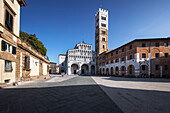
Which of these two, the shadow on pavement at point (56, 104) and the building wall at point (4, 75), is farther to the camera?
the building wall at point (4, 75)

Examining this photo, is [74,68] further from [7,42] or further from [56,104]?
[56,104]

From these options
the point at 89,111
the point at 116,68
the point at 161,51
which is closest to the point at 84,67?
the point at 116,68

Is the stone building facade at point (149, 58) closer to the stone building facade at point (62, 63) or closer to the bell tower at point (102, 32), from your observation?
the bell tower at point (102, 32)

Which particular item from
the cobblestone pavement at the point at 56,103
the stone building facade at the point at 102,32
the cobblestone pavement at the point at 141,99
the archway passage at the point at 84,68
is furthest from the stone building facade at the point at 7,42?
the stone building facade at the point at 102,32

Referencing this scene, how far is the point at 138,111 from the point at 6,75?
34.5ft

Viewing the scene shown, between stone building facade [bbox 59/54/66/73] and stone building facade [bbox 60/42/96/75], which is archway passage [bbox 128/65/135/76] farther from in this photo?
stone building facade [bbox 59/54/66/73]

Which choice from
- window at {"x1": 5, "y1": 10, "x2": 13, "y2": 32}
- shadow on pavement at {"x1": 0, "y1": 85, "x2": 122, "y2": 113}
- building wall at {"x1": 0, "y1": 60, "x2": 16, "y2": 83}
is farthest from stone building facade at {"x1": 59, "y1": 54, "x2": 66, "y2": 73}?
shadow on pavement at {"x1": 0, "y1": 85, "x2": 122, "y2": 113}

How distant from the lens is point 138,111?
3.24 metres

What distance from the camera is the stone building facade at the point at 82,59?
142 feet

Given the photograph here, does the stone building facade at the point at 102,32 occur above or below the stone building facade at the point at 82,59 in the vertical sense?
above

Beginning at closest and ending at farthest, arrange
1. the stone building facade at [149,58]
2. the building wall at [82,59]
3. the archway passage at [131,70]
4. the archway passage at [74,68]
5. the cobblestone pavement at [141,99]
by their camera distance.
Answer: the cobblestone pavement at [141,99], the stone building facade at [149,58], the archway passage at [131,70], the building wall at [82,59], the archway passage at [74,68]

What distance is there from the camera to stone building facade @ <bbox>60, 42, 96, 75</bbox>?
43.1 meters

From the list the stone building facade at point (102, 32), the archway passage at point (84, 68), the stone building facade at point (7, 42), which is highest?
the stone building facade at point (102, 32)

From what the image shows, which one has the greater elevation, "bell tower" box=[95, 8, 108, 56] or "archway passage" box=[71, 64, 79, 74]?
"bell tower" box=[95, 8, 108, 56]
